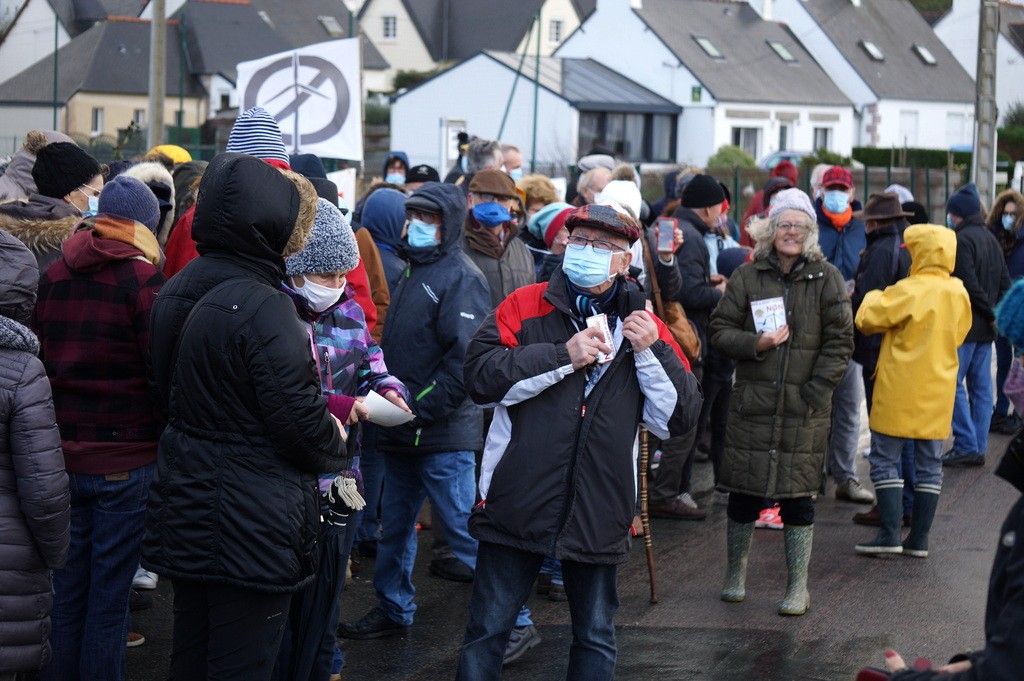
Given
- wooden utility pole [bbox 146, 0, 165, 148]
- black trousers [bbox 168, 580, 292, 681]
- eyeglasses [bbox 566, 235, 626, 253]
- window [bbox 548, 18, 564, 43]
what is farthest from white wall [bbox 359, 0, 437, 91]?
black trousers [bbox 168, 580, 292, 681]

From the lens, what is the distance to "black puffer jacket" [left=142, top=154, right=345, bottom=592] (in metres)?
3.78

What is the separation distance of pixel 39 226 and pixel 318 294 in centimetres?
171

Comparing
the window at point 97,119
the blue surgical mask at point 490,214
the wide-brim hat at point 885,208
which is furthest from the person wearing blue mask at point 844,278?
the window at point 97,119

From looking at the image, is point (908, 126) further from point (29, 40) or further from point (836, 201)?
point (836, 201)

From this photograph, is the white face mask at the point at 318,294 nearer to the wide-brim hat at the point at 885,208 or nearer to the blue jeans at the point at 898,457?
the blue jeans at the point at 898,457

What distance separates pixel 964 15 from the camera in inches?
2648

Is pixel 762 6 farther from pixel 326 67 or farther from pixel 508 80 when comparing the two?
pixel 326 67

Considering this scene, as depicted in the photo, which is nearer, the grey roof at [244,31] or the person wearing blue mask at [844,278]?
the person wearing blue mask at [844,278]

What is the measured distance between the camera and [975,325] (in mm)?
10141


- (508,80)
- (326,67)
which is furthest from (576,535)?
(508,80)

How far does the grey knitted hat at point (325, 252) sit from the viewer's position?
4.58 meters

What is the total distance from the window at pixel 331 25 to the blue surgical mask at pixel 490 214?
6544cm

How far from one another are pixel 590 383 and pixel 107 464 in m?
1.89

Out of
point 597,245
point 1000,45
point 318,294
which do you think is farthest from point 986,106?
point 1000,45
